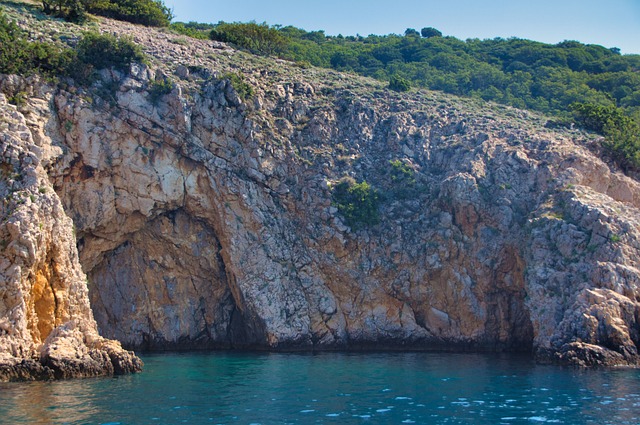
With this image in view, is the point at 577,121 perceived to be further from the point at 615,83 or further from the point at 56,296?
the point at 56,296

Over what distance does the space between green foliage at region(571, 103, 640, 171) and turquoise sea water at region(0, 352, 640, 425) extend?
15.4 metres

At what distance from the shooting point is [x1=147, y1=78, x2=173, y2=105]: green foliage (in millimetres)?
35969

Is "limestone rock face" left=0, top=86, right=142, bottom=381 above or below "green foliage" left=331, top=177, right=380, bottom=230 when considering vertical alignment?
below

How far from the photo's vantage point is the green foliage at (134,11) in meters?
45.4

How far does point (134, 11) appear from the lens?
46.6m

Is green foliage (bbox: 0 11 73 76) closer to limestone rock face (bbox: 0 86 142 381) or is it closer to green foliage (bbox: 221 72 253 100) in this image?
limestone rock face (bbox: 0 86 142 381)

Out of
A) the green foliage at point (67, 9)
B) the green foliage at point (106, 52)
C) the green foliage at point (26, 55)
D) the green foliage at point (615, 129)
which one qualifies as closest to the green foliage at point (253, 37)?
the green foliage at point (67, 9)

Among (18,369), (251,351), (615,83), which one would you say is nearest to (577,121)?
(615,83)

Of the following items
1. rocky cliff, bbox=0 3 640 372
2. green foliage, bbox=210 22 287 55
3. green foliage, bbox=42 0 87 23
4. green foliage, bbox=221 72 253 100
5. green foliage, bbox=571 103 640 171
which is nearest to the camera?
rocky cliff, bbox=0 3 640 372

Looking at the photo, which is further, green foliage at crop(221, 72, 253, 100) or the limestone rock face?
green foliage at crop(221, 72, 253, 100)

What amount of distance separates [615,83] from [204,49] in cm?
3514

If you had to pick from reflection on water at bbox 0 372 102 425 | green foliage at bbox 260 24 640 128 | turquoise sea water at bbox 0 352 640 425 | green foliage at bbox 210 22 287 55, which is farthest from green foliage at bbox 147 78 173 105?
reflection on water at bbox 0 372 102 425

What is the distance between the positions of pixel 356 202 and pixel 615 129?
15.4 meters

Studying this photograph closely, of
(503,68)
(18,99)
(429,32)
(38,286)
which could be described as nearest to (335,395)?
(38,286)
